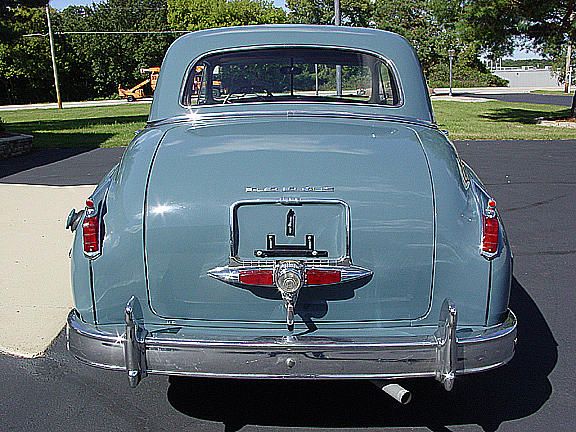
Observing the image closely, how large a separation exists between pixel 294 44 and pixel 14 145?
11715 millimetres

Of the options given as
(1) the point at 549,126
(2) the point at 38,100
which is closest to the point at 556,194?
(1) the point at 549,126

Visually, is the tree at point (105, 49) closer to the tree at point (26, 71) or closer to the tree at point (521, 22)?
the tree at point (26, 71)

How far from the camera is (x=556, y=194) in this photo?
859cm

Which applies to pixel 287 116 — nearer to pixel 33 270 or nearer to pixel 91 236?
pixel 91 236

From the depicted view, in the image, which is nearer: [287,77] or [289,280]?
[289,280]

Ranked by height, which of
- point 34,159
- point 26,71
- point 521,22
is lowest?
point 34,159

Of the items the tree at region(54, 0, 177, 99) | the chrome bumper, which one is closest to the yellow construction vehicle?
the tree at region(54, 0, 177, 99)

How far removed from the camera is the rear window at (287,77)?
151 inches

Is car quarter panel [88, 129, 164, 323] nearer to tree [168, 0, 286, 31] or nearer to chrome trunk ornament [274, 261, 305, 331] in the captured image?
chrome trunk ornament [274, 261, 305, 331]

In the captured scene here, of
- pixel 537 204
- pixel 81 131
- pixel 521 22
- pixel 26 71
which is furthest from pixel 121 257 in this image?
pixel 26 71

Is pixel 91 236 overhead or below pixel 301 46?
below

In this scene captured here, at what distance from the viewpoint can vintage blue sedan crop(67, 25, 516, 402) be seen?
259cm

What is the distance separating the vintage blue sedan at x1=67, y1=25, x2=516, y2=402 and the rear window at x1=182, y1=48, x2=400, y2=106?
40.9 inches

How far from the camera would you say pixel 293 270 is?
260cm
